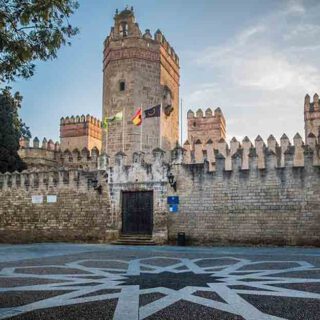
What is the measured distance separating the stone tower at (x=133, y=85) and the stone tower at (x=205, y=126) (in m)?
9.17

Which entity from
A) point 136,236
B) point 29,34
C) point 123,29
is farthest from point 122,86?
point 29,34

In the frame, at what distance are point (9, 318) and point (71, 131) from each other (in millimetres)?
39589

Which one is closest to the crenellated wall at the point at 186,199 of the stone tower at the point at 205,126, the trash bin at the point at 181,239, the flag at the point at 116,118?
the trash bin at the point at 181,239

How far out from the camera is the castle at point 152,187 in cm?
1738

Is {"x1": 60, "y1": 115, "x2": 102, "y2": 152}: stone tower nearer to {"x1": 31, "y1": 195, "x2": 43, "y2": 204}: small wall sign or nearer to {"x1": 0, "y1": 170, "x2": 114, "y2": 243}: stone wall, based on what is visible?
{"x1": 0, "y1": 170, "x2": 114, "y2": 243}: stone wall

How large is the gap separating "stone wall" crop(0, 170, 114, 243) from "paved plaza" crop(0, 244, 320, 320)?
913 cm

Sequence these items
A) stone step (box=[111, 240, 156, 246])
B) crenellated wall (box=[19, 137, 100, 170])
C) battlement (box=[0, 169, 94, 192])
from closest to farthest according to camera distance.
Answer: stone step (box=[111, 240, 156, 246]) → battlement (box=[0, 169, 94, 192]) → crenellated wall (box=[19, 137, 100, 170])

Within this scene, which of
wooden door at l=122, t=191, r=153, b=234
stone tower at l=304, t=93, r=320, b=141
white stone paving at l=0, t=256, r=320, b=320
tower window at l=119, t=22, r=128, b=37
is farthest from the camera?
stone tower at l=304, t=93, r=320, b=141

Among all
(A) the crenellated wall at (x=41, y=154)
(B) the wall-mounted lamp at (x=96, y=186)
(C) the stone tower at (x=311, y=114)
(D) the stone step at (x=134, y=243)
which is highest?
(C) the stone tower at (x=311, y=114)

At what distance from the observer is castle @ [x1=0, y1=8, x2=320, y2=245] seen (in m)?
17.4

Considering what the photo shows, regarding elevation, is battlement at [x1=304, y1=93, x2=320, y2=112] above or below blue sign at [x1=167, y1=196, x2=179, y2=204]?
above

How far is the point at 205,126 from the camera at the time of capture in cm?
3975

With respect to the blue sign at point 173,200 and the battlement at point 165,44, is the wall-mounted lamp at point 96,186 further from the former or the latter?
the battlement at point 165,44

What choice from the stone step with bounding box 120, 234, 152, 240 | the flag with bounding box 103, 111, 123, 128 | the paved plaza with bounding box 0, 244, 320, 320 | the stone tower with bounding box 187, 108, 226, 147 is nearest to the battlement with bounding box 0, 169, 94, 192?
the stone step with bounding box 120, 234, 152, 240
